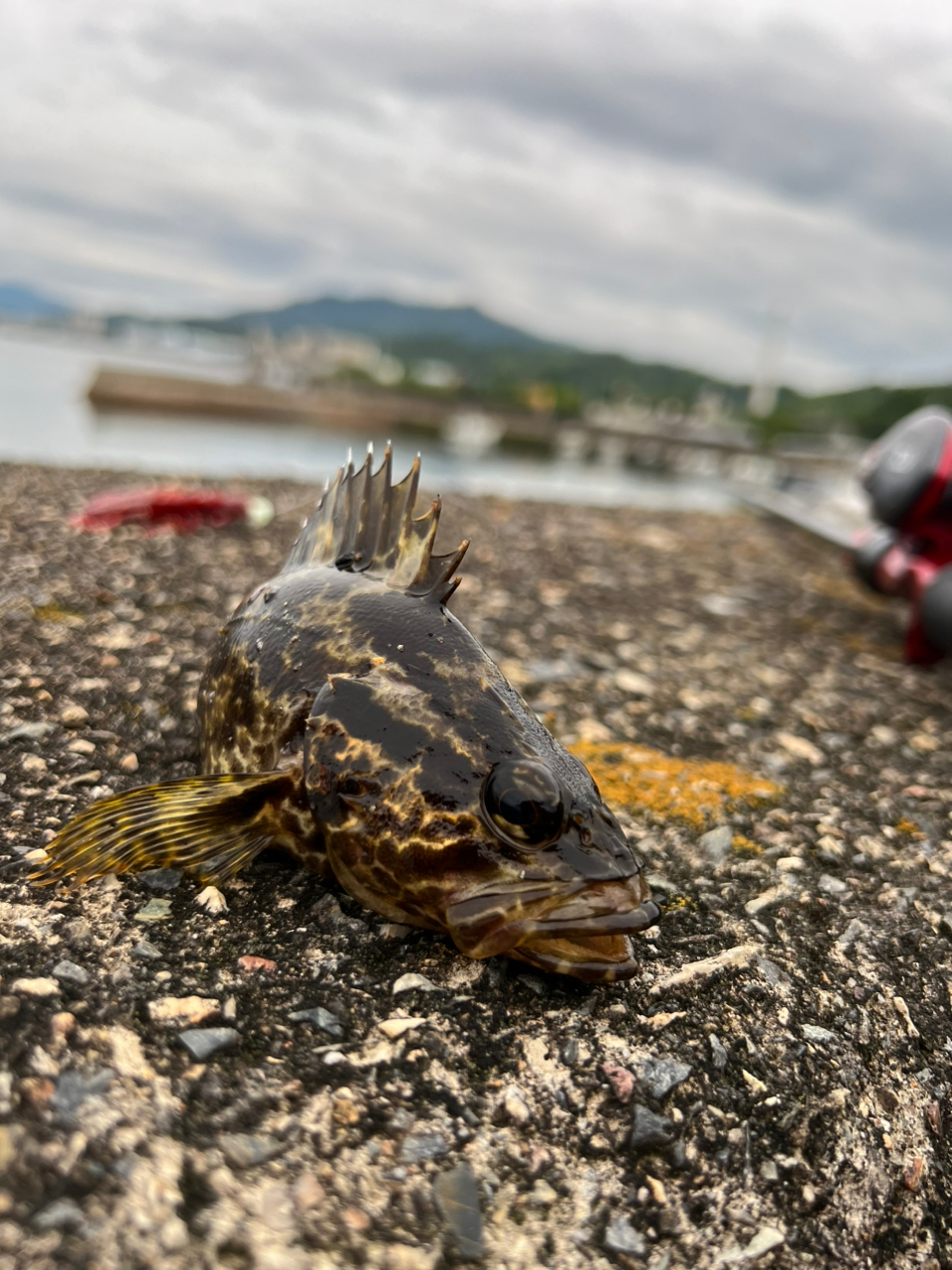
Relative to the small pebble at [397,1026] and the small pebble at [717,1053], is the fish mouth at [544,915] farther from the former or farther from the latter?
the small pebble at [717,1053]

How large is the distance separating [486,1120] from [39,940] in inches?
59.7

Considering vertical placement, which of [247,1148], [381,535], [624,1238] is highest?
[381,535]

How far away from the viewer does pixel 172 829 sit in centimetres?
299

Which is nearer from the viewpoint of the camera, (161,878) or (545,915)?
(545,915)

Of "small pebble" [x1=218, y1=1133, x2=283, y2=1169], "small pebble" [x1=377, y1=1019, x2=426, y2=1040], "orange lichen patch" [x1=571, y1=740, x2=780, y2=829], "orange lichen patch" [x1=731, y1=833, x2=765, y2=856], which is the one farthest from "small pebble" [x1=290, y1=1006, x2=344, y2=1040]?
"orange lichen patch" [x1=731, y1=833, x2=765, y2=856]

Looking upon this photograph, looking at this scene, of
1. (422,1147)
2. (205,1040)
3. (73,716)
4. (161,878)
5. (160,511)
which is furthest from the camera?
(160,511)

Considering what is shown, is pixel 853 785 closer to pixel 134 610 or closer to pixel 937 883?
pixel 937 883

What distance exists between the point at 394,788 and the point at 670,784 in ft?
7.43

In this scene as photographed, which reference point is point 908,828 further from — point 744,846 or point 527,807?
point 527,807

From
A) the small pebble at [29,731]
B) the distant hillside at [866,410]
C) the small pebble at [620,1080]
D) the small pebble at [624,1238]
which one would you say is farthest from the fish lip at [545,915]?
the distant hillside at [866,410]

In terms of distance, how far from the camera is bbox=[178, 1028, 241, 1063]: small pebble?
7.97 ft

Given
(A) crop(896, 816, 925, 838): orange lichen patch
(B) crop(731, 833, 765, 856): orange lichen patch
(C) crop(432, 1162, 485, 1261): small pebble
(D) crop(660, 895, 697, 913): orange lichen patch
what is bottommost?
(C) crop(432, 1162, 485, 1261): small pebble

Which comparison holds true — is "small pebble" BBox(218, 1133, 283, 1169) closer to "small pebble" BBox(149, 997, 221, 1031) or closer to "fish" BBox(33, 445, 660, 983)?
"small pebble" BBox(149, 997, 221, 1031)

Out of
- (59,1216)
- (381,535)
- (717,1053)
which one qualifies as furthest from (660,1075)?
(381,535)
